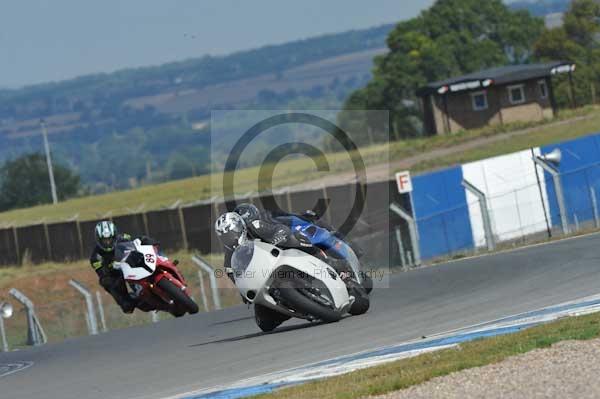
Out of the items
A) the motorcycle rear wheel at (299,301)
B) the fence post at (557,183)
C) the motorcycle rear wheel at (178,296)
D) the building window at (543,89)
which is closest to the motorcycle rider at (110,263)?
the motorcycle rear wheel at (178,296)

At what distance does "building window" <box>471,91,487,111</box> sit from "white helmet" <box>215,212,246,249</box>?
5204 cm

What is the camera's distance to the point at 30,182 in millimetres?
108688

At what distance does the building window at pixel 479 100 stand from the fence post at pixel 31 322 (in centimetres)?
4384

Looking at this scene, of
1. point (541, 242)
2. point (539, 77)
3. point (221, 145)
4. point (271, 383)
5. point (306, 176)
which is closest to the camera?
point (271, 383)

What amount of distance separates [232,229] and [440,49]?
8866cm

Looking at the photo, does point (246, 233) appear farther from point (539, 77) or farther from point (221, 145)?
point (539, 77)

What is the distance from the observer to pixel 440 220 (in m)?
28.9

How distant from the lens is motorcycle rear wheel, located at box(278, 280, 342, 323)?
14711mm

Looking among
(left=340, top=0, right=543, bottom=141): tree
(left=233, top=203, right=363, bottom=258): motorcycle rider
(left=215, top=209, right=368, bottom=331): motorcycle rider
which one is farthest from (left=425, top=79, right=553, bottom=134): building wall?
(left=215, top=209, right=368, bottom=331): motorcycle rider

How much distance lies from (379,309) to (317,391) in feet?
21.1

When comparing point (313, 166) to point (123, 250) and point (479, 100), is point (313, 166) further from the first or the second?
point (123, 250)

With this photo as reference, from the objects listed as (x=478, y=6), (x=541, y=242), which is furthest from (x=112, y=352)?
(x=478, y=6)

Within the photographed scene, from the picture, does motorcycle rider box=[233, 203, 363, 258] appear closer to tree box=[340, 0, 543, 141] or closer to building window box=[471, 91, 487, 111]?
building window box=[471, 91, 487, 111]

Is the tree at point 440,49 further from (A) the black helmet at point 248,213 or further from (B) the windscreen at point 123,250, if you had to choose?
(A) the black helmet at point 248,213
